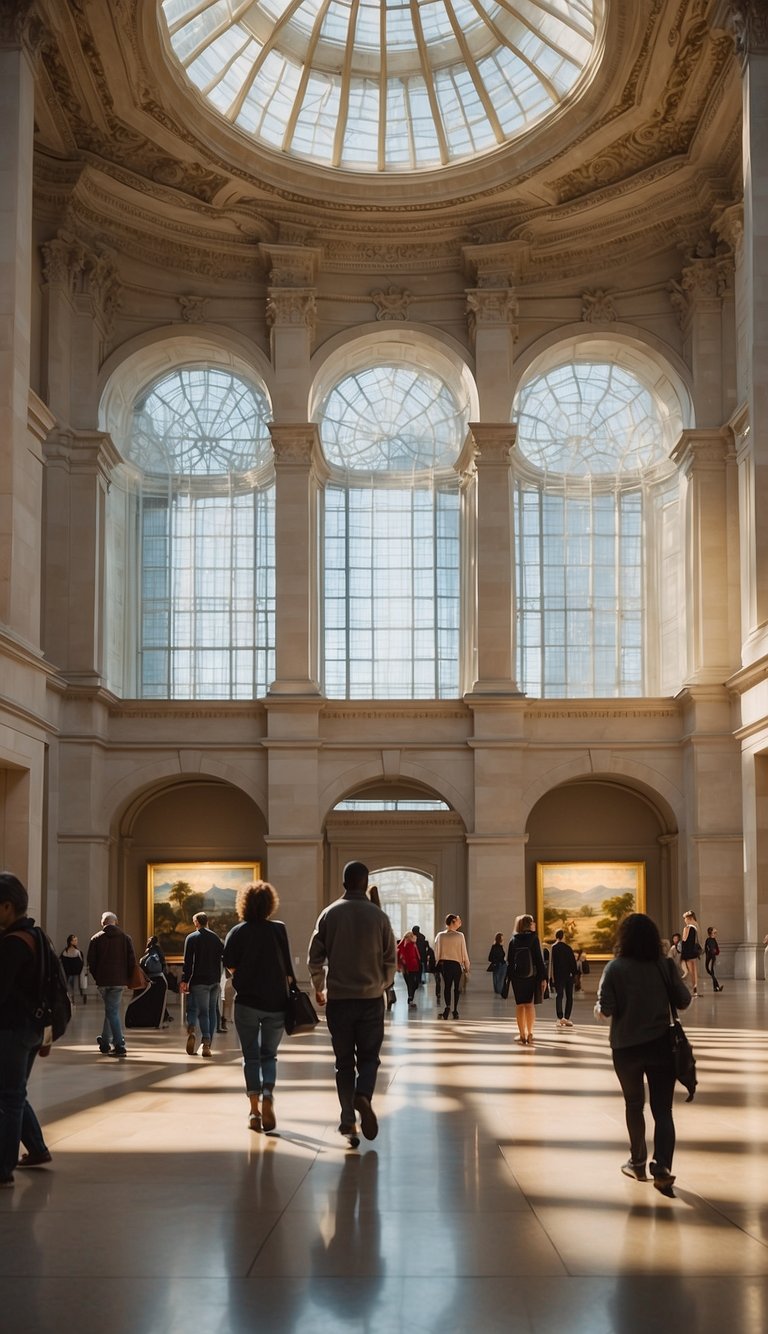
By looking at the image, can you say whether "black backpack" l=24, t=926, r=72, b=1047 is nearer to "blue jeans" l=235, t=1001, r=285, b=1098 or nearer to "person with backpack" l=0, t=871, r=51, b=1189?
"person with backpack" l=0, t=871, r=51, b=1189

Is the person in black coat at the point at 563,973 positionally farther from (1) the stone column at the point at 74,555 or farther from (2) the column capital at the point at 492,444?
(2) the column capital at the point at 492,444

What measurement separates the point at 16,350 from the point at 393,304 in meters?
15.4

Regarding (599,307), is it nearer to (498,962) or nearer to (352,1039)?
(498,962)

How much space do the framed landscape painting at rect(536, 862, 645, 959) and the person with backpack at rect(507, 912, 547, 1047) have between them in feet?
64.7

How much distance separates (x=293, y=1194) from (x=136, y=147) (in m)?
29.6

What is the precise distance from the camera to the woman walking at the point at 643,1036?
25.7 feet

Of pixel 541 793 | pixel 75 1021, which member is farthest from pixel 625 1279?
pixel 541 793

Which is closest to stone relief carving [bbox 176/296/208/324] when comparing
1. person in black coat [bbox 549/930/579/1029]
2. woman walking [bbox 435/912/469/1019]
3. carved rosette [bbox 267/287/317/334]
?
carved rosette [bbox 267/287/317/334]

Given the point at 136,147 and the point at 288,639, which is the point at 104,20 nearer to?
the point at 136,147

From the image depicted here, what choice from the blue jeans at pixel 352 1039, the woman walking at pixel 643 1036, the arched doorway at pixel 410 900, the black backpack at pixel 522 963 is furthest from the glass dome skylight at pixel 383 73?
the woman walking at pixel 643 1036

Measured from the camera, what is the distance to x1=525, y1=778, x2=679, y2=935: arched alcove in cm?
3794

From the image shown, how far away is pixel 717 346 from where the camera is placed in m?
34.0

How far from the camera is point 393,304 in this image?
36.1 m

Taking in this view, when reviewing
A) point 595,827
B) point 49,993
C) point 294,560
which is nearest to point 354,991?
point 49,993
